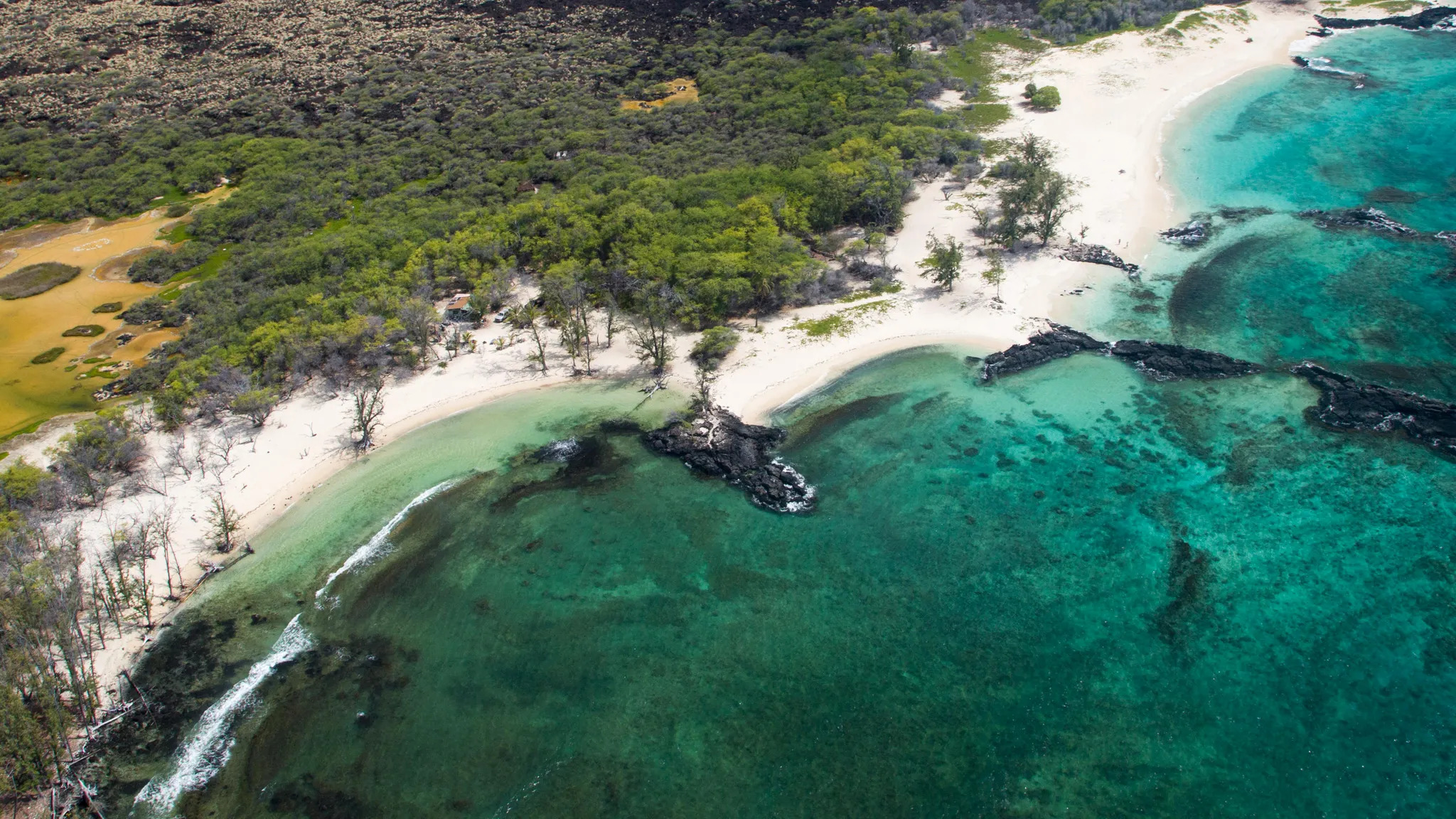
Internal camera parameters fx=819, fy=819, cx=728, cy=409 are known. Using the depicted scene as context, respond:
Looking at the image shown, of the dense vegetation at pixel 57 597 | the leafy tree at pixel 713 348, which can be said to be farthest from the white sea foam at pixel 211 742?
the leafy tree at pixel 713 348

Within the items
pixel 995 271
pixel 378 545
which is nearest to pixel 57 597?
pixel 378 545

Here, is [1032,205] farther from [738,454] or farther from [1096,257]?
[738,454]

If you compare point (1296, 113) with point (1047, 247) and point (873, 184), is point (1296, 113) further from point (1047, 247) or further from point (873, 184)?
point (873, 184)

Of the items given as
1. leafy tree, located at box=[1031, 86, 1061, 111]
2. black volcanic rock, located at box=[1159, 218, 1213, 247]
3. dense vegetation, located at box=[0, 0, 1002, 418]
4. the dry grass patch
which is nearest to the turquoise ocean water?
black volcanic rock, located at box=[1159, 218, 1213, 247]

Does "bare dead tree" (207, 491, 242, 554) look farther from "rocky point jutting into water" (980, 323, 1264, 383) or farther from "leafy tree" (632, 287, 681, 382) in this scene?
"rocky point jutting into water" (980, 323, 1264, 383)

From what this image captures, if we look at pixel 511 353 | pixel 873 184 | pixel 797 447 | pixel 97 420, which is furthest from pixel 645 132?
pixel 97 420
